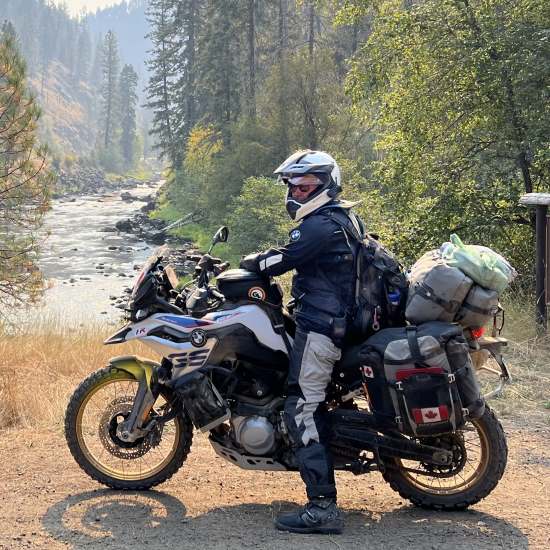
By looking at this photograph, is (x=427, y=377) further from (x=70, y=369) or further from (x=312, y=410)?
(x=70, y=369)

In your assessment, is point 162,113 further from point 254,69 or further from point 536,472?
point 536,472

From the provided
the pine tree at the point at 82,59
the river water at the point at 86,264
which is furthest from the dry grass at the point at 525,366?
the pine tree at the point at 82,59

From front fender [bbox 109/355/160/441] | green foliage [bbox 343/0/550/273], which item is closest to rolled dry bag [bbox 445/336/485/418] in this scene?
front fender [bbox 109/355/160/441]

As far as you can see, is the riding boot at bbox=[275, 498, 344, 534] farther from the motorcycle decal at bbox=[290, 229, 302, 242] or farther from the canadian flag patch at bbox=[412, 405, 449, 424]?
the motorcycle decal at bbox=[290, 229, 302, 242]

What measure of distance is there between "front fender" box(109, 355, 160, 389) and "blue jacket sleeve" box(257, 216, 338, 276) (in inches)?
43.0

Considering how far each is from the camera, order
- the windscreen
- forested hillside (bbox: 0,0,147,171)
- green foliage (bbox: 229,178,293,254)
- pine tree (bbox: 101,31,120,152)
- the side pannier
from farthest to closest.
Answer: forested hillside (bbox: 0,0,147,171)
pine tree (bbox: 101,31,120,152)
green foliage (bbox: 229,178,293,254)
the windscreen
the side pannier

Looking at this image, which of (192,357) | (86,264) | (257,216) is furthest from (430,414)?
(86,264)

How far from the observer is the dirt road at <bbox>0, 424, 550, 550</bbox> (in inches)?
158

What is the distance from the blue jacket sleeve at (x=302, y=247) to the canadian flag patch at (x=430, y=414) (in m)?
1.04

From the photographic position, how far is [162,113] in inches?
2227

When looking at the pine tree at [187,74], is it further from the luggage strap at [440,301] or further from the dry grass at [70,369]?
the luggage strap at [440,301]

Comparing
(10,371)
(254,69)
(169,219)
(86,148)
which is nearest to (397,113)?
(10,371)

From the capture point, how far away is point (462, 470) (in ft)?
14.2

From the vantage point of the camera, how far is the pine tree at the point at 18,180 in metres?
16.1
